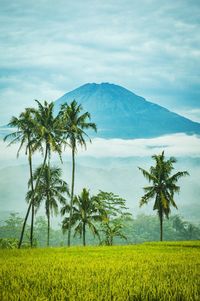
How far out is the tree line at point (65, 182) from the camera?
35.4 m

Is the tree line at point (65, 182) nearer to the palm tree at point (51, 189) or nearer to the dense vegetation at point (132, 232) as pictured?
the palm tree at point (51, 189)

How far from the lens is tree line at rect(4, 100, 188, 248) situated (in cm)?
3538

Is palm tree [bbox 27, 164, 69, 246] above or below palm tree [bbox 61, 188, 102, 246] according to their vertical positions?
above

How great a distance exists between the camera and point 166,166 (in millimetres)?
44062

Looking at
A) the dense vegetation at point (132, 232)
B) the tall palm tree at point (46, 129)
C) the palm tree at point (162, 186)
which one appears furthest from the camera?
the dense vegetation at point (132, 232)

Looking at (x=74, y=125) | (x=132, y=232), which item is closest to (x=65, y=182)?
(x=74, y=125)

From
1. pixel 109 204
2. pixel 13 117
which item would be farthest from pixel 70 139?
pixel 109 204

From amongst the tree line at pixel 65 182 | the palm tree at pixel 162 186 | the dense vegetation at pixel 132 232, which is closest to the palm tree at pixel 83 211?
the tree line at pixel 65 182

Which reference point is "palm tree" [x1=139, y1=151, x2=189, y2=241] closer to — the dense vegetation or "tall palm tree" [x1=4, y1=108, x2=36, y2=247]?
"tall palm tree" [x1=4, y1=108, x2=36, y2=247]

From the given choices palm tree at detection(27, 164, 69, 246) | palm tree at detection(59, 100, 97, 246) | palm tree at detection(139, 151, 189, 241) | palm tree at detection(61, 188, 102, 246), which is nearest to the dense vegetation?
palm tree at detection(139, 151, 189, 241)

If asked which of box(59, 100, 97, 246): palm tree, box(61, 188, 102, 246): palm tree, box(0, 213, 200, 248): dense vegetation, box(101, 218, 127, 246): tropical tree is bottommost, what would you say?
box(0, 213, 200, 248): dense vegetation

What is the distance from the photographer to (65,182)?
42.7 metres

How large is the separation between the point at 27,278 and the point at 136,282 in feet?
10.6

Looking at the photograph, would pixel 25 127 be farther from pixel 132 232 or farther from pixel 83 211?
pixel 132 232
